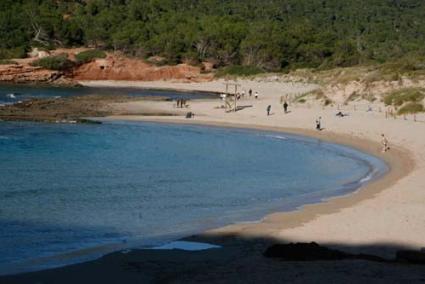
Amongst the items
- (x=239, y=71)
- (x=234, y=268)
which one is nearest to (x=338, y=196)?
(x=234, y=268)

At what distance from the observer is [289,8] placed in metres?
151

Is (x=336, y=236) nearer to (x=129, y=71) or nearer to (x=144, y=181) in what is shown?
(x=144, y=181)

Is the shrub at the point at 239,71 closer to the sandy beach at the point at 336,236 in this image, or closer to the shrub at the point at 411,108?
the shrub at the point at 411,108

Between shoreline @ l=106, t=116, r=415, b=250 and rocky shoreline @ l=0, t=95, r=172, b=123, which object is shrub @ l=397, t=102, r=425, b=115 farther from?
rocky shoreline @ l=0, t=95, r=172, b=123

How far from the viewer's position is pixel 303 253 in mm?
12945

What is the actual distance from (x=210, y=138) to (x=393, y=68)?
26.2 meters

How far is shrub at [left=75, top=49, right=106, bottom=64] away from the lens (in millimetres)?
95812

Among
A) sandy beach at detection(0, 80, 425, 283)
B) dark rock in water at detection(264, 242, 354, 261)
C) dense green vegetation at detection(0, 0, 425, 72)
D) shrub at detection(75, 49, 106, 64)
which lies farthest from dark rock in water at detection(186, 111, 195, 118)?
shrub at detection(75, 49, 106, 64)

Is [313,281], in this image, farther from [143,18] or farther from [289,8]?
[289,8]

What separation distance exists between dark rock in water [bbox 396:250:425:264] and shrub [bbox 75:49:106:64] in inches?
3396

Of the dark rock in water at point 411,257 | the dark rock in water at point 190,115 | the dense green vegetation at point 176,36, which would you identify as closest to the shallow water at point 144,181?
the dark rock in water at point 411,257

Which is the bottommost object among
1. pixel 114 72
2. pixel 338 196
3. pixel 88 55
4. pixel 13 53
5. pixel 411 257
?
pixel 338 196

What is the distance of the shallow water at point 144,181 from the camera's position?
54.2ft

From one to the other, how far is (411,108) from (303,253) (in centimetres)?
3292
